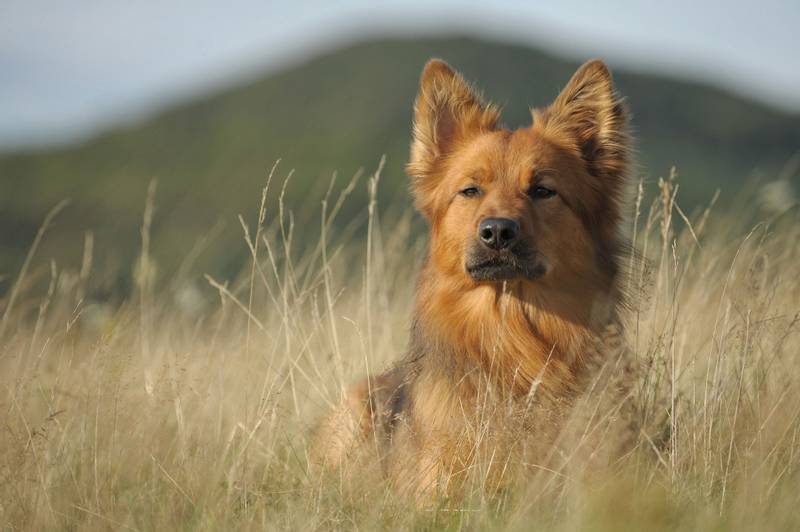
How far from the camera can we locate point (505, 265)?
4.05 m

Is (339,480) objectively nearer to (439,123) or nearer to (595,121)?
(439,123)

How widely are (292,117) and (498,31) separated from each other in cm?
4492

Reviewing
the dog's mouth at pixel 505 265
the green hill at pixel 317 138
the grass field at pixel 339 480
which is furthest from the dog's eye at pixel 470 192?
the green hill at pixel 317 138

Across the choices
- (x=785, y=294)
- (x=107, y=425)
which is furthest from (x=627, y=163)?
(x=107, y=425)

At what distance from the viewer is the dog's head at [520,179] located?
13.4 ft

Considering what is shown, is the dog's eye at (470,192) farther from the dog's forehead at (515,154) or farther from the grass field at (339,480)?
the grass field at (339,480)

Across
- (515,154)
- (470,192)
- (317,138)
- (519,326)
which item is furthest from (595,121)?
(317,138)

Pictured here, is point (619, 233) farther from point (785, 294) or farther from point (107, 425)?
point (107, 425)

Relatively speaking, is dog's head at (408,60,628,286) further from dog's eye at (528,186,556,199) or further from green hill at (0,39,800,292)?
green hill at (0,39,800,292)

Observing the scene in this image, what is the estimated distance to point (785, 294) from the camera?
496 cm

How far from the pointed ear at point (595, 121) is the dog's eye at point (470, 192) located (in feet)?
1.86

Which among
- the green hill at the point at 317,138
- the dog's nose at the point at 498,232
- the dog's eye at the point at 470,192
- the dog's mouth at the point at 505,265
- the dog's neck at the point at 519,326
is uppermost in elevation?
the dog's eye at the point at 470,192

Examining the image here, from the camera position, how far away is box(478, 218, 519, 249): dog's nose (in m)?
3.94

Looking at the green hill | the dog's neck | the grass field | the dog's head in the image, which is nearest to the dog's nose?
the dog's head
